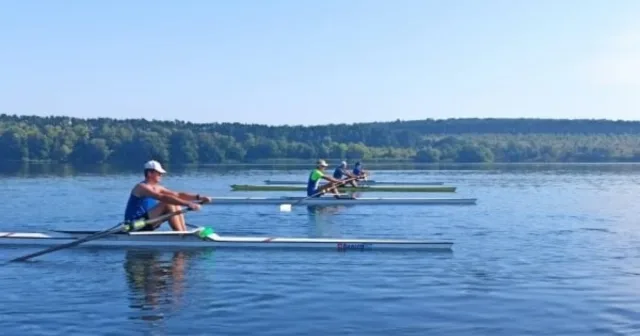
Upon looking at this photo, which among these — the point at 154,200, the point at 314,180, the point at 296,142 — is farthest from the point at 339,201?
the point at 296,142

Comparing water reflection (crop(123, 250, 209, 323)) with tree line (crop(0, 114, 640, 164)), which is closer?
water reflection (crop(123, 250, 209, 323))

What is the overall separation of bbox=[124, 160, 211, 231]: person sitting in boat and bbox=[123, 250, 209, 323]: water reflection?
29.2 inches

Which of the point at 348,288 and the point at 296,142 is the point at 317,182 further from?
the point at 296,142

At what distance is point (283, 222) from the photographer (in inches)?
922

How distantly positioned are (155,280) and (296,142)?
116417 millimetres

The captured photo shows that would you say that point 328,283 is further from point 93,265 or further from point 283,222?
point 283,222

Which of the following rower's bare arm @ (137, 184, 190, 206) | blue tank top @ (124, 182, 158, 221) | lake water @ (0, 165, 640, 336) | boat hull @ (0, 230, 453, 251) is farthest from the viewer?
boat hull @ (0, 230, 453, 251)

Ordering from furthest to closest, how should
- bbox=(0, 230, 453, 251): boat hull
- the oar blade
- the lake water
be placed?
the oar blade, bbox=(0, 230, 453, 251): boat hull, the lake water

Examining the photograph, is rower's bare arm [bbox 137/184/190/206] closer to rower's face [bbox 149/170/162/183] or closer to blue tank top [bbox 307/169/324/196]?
rower's face [bbox 149/170/162/183]

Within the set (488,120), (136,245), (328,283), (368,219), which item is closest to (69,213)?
(368,219)

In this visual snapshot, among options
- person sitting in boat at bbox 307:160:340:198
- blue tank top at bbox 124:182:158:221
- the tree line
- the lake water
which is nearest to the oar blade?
person sitting in boat at bbox 307:160:340:198

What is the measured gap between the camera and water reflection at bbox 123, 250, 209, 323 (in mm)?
11031

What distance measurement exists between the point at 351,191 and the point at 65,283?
2122 centimetres

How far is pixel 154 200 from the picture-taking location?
16.0m
